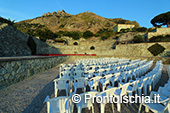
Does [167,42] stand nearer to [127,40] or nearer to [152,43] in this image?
[152,43]

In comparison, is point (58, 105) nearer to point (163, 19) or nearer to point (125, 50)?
point (125, 50)

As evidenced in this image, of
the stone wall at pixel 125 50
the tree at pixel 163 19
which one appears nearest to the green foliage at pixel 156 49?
the stone wall at pixel 125 50

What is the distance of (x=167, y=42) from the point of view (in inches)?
984

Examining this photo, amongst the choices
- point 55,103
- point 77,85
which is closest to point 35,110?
point 55,103

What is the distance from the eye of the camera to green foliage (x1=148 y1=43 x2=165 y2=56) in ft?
82.6

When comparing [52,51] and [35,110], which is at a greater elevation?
[52,51]

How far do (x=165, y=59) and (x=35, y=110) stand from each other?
23.8 meters

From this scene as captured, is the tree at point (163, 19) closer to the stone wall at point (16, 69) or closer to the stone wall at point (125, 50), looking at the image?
the stone wall at point (125, 50)

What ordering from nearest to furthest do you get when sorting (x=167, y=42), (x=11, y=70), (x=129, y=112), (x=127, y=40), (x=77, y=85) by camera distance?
(x=129, y=112) → (x=77, y=85) → (x=11, y=70) → (x=167, y=42) → (x=127, y=40)

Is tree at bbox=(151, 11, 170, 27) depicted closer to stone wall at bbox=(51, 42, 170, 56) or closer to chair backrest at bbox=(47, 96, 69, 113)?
stone wall at bbox=(51, 42, 170, 56)

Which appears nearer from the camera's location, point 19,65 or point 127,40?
point 19,65

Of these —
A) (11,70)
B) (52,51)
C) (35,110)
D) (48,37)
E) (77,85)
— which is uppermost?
(48,37)

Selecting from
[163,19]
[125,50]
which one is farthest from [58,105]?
[163,19]

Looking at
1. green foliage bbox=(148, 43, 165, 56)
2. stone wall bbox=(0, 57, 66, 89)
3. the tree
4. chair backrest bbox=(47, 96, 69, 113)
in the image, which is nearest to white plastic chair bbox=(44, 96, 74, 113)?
chair backrest bbox=(47, 96, 69, 113)
